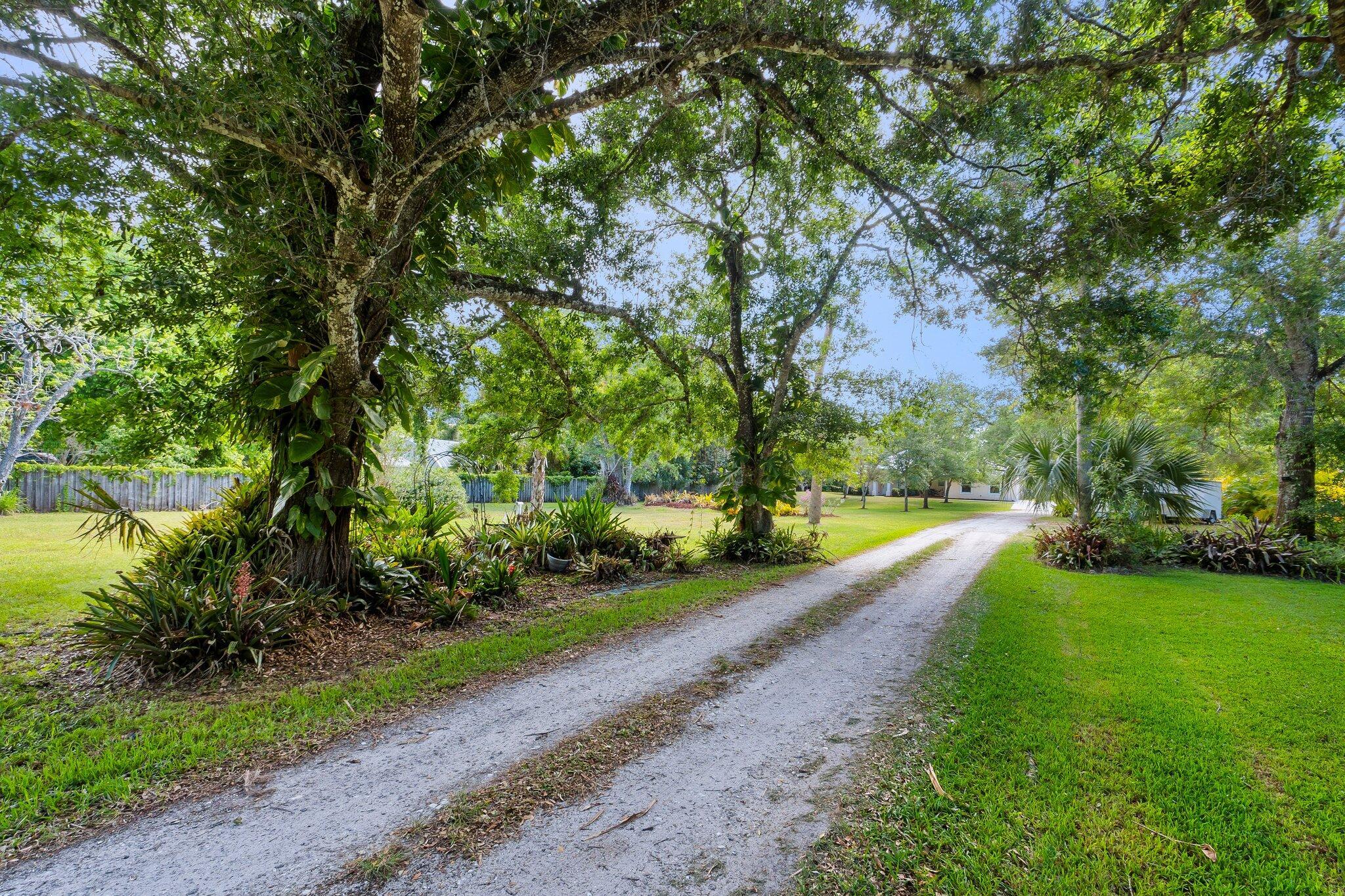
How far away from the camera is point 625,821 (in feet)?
7.63

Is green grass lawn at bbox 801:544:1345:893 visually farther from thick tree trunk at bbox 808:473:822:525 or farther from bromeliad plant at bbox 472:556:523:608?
thick tree trunk at bbox 808:473:822:525

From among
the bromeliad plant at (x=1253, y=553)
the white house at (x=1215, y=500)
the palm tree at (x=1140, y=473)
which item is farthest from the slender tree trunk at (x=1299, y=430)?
the white house at (x=1215, y=500)

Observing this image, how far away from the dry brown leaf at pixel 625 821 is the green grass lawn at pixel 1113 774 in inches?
29.9

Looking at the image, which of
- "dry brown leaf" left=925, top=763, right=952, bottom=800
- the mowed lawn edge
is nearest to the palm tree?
"dry brown leaf" left=925, top=763, right=952, bottom=800

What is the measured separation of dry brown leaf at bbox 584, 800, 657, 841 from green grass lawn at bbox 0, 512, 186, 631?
13.9 ft

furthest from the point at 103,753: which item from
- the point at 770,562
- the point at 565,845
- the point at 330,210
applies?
the point at 770,562

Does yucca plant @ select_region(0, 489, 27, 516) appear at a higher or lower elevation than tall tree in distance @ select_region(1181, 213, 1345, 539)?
lower

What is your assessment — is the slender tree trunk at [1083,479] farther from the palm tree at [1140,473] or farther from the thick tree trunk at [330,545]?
the thick tree trunk at [330,545]

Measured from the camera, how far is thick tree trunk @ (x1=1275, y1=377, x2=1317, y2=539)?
1038 centimetres

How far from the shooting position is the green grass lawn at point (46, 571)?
522cm

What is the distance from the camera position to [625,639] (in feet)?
16.5

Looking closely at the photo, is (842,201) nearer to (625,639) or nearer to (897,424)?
(897,424)

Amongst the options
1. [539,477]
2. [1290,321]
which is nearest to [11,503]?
[539,477]

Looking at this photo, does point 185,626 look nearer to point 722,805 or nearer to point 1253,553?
point 722,805
